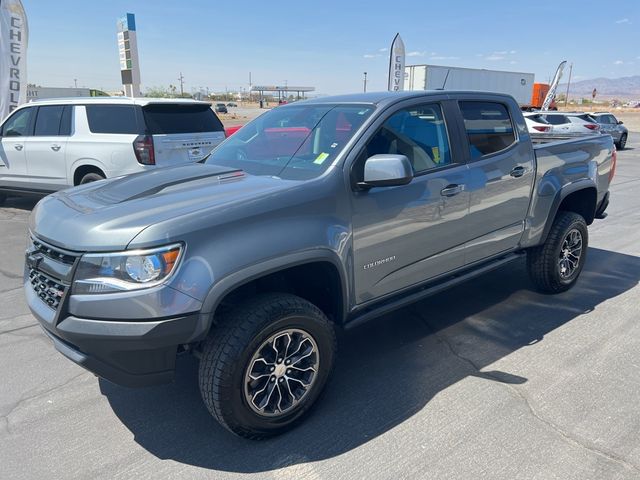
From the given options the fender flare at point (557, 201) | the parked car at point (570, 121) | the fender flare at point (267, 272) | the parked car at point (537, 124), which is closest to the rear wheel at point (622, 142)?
the parked car at point (570, 121)

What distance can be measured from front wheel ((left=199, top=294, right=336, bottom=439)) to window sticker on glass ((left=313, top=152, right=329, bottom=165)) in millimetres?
876

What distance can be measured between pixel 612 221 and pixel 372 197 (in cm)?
689

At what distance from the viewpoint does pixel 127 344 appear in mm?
2250

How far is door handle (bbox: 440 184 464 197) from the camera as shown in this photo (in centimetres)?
342

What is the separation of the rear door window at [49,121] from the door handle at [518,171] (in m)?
6.94

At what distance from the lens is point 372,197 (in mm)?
2990

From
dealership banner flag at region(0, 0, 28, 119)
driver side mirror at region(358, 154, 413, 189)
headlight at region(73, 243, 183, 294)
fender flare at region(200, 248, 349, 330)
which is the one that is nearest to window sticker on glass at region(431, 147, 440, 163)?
driver side mirror at region(358, 154, 413, 189)

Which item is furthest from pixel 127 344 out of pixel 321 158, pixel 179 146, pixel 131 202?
pixel 179 146

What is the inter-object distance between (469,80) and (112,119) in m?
27.7

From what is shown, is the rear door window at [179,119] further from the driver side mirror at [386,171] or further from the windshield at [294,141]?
the driver side mirror at [386,171]

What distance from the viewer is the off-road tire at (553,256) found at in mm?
4535

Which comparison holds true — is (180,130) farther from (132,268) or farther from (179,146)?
(132,268)

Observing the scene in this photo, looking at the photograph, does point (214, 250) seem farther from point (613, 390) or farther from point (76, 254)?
point (613, 390)

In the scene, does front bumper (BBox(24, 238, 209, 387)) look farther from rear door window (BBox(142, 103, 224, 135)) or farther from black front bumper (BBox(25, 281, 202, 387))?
rear door window (BBox(142, 103, 224, 135))
